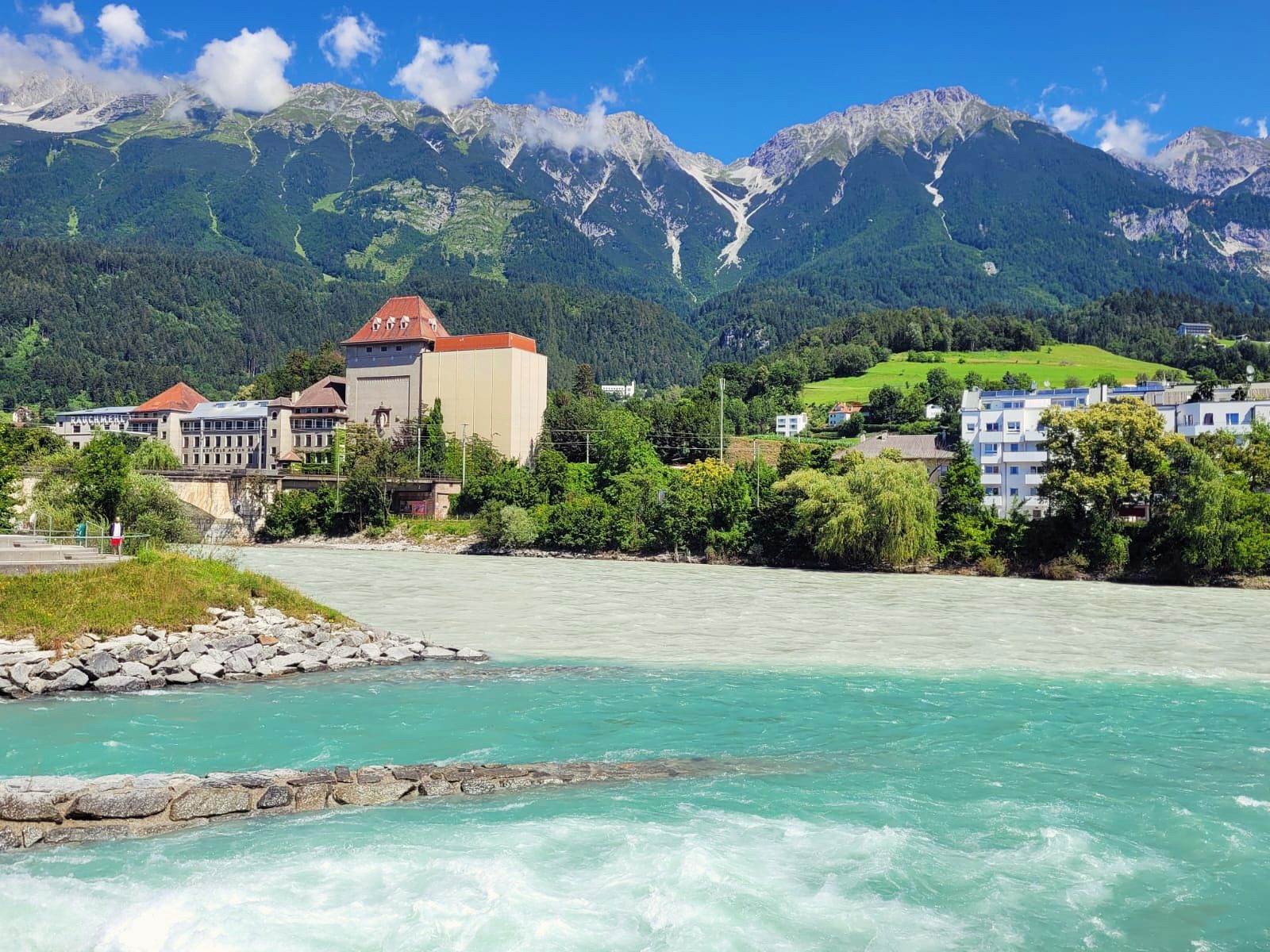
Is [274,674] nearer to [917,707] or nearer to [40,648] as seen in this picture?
[40,648]

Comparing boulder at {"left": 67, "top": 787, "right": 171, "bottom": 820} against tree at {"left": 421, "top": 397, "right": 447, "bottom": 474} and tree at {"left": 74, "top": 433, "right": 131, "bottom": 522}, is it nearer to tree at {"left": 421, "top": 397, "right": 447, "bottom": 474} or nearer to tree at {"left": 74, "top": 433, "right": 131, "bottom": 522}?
tree at {"left": 74, "top": 433, "right": 131, "bottom": 522}

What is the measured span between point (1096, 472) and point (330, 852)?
48.4 metres

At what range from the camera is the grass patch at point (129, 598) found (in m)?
23.0

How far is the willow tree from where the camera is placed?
54000mm

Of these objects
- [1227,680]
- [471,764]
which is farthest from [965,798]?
[1227,680]

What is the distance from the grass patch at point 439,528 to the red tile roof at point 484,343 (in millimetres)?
24144

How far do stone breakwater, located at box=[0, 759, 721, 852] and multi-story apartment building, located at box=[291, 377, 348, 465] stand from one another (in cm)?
9505

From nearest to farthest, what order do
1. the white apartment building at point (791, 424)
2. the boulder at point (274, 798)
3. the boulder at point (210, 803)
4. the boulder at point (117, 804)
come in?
the boulder at point (117, 804), the boulder at point (210, 803), the boulder at point (274, 798), the white apartment building at point (791, 424)

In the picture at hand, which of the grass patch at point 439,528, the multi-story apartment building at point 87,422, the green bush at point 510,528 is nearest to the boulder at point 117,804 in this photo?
the green bush at point 510,528

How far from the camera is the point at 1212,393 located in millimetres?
92188

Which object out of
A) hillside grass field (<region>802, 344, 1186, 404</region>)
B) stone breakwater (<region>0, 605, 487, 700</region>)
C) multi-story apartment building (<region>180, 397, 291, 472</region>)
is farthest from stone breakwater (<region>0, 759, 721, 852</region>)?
hillside grass field (<region>802, 344, 1186, 404</region>)

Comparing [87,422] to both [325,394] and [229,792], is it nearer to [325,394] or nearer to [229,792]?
[325,394]

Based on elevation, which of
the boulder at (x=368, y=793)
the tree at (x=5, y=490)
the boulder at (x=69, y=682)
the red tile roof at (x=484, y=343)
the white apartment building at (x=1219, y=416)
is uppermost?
the red tile roof at (x=484, y=343)

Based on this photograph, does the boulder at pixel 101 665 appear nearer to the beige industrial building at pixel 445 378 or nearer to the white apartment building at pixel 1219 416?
the white apartment building at pixel 1219 416
